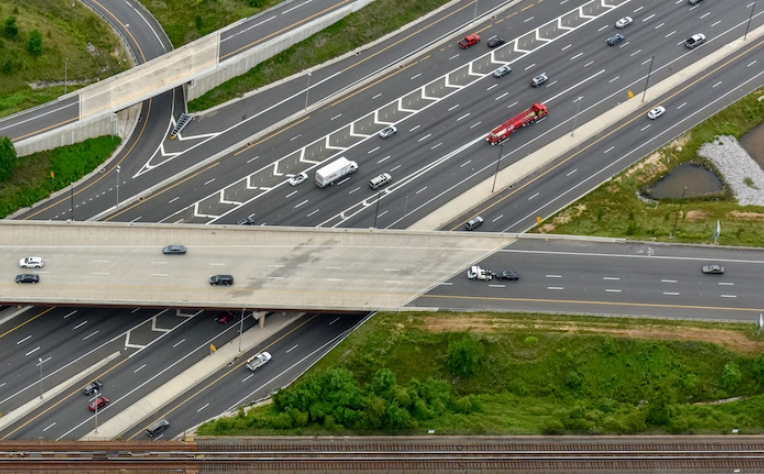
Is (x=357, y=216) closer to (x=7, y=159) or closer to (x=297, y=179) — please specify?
(x=297, y=179)

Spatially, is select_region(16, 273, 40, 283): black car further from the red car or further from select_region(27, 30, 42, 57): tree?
select_region(27, 30, 42, 57): tree

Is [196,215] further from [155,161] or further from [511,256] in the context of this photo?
[511,256]

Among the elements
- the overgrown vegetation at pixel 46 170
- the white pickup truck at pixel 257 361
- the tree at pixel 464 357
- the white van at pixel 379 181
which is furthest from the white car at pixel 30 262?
the tree at pixel 464 357

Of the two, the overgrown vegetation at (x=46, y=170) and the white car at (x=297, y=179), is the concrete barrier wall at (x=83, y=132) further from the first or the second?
the white car at (x=297, y=179)

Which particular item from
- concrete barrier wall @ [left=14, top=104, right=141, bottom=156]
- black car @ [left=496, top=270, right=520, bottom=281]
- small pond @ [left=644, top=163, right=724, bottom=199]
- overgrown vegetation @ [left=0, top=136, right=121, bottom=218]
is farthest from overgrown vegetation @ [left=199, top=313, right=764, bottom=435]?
concrete barrier wall @ [left=14, top=104, right=141, bottom=156]

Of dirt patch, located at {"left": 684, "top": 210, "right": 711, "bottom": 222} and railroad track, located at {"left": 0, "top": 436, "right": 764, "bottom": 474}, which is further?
dirt patch, located at {"left": 684, "top": 210, "right": 711, "bottom": 222}

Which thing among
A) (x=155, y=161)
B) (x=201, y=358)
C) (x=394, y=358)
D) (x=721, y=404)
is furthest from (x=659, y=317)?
(x=155, y=161)
